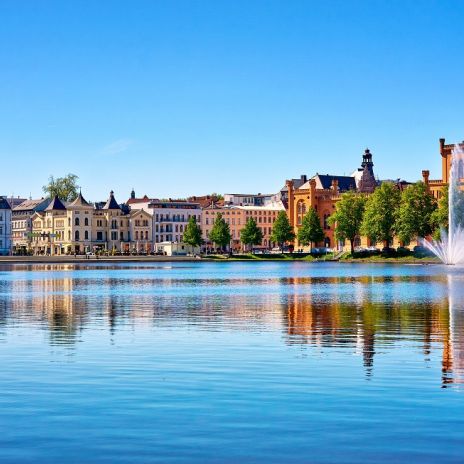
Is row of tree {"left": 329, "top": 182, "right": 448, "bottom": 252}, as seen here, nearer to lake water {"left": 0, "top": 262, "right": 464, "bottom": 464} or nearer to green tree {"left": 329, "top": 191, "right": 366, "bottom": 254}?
green tree {"left": 329, "top": 191, "right": 366, "bottom": 254}

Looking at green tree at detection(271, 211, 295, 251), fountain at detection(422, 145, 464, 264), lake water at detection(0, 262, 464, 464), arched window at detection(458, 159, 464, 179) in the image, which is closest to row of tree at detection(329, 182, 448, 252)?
fountain at detection(422, 145, 464, 264)

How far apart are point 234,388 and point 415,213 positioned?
128230mm

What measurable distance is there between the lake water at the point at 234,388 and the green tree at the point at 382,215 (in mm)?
109858

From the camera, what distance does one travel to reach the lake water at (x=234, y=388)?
15.9 meters

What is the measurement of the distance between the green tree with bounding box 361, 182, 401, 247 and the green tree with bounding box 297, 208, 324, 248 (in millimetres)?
31056

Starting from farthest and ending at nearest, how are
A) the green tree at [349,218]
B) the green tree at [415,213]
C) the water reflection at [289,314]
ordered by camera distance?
the green tree at [349,218] → the green tree at [415,213] → the water reflection at [289,314]

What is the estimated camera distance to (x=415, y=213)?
146 meters

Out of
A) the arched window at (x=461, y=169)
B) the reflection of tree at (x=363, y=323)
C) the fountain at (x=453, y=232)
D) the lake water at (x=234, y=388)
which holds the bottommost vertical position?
the lake water at (x=234, y=388)

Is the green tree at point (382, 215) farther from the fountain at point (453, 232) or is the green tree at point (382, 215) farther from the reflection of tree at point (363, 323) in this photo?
the reflection of tree at point (363, 323)

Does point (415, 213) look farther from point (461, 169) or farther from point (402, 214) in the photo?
point (461, 169)

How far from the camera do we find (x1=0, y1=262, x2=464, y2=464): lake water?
15.9 m

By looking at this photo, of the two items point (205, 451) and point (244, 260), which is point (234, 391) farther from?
point (244, 260)

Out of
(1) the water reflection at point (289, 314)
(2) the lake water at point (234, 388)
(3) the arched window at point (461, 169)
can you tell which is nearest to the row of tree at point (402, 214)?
(3) the arched window at point (461, 169)

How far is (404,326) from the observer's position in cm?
3684
